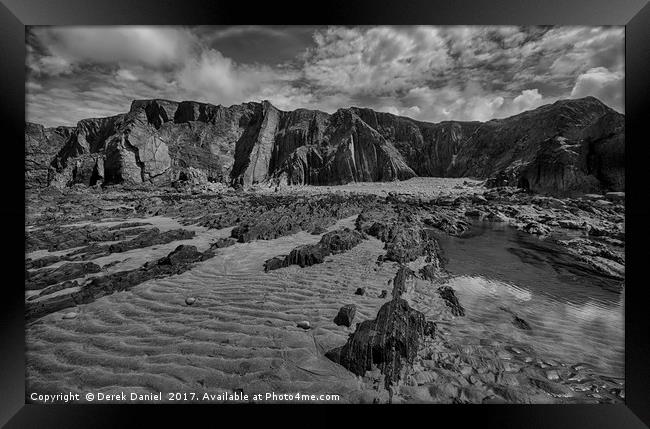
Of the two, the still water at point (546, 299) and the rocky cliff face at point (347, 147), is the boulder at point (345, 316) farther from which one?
the rocky cliff face at point (347, 147)

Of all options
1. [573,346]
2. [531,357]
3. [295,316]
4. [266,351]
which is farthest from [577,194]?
[266,351]

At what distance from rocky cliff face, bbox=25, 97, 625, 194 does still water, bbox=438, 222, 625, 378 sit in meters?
1.35

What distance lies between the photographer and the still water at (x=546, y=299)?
229 cm

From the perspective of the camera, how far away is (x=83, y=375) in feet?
6.06

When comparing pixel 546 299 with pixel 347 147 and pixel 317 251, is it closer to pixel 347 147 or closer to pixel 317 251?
pixel 317 251

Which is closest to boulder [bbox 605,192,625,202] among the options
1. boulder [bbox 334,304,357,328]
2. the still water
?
the still water

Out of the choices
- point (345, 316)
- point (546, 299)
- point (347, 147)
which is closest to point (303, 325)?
point (345, 316)

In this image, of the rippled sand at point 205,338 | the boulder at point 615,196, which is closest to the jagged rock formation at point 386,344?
the rippled sand at point 205,338

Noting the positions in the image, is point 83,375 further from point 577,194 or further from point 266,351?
point 577,194

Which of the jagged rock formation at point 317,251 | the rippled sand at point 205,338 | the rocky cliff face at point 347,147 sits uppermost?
the rocky cliff face at point 347,147

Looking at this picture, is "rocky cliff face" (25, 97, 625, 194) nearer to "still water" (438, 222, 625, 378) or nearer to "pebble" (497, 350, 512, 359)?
"still water" (438, 222, 625, 378)

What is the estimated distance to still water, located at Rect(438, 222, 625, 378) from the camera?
7.50 ft
